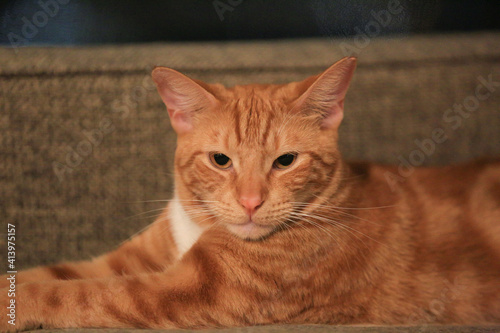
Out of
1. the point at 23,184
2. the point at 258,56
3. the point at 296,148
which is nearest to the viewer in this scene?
the point at 296,148

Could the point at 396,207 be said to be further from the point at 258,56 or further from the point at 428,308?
the point at 258,56

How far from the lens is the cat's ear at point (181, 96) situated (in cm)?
133

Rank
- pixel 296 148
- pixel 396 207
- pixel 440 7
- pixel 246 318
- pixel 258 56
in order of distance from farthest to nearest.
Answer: pixel 258 56 < pixel 440 7 < pixel 396 207 < pixel 296 148 < pixel 246 318

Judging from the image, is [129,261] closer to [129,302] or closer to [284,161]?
[129,302]

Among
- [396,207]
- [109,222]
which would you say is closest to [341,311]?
[396,207]

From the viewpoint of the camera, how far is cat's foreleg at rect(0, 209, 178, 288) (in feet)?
4.87

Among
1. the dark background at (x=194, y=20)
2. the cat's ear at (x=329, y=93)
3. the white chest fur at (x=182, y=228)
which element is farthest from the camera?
the dark background at (x=194, y=20)

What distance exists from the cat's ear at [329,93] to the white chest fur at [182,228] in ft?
1.70

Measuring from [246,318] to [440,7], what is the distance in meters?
1.44

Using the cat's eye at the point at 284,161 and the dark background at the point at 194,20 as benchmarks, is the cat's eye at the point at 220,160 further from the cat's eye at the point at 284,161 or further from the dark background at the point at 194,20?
the dark background at the point at 194,20

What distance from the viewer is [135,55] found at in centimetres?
203

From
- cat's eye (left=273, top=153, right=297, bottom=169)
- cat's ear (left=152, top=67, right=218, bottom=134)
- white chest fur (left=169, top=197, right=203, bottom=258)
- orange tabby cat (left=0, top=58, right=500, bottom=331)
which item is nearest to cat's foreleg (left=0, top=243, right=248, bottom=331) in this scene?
orange tabby cat (left=0, top=58, right=500, bottom=331)

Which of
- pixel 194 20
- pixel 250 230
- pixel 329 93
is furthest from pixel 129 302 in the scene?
pixel 194 20

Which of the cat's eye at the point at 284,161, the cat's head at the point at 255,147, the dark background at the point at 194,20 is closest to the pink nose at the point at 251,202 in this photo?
the cat's head at the point at 255,147
